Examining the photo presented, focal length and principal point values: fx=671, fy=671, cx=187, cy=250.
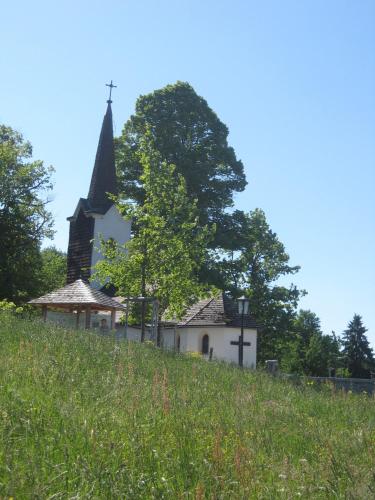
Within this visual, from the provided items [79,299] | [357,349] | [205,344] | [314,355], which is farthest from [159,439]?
[357,349]

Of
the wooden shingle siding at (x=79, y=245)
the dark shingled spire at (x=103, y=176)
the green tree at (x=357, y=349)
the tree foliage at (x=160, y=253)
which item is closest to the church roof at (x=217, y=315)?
the wooden shingle siding at (x=79, y=245)

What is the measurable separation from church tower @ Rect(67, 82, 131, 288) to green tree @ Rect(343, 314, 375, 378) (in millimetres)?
29898

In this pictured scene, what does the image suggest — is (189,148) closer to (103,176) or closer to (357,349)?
(103,176)

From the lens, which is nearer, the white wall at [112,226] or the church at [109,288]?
the church at [109,288]

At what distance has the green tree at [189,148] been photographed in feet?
128

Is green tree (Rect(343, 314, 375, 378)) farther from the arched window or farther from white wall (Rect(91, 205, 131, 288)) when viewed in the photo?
white wall (Rect(91, 205, 131, 288))

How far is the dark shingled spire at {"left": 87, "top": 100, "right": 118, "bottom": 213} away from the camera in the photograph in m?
42.7

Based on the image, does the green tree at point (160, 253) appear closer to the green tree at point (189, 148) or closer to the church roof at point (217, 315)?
the green tree at point (189, 148)

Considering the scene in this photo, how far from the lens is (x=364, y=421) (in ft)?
30.9

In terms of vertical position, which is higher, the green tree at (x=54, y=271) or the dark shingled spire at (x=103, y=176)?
the dark shingled spire at (x=103, y=176)

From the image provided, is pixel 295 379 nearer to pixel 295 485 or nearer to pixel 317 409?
pixel 317 409

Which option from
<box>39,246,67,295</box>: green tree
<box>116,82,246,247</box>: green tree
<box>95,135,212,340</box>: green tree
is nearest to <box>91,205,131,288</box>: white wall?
<box>116,82,246,247</box>: green tree

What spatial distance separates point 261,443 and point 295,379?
9.00m

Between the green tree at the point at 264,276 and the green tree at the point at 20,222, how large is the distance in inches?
538
